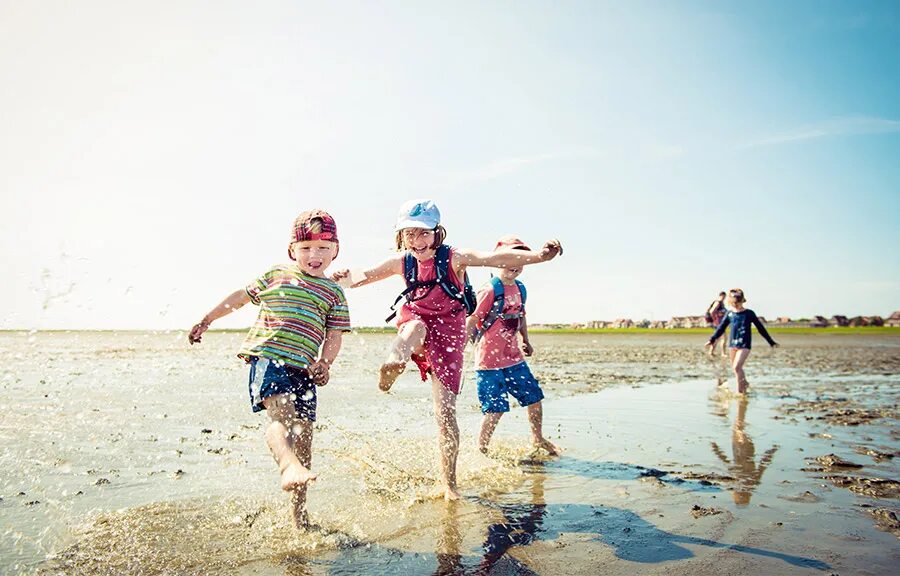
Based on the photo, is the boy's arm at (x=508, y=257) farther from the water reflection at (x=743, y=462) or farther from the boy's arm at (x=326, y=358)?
the water reflection at (x=743, y=462)

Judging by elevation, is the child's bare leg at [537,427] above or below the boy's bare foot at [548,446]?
above

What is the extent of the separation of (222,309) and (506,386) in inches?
128

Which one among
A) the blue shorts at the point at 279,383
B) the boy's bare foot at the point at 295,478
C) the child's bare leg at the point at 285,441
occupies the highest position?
the blue shorts at the point at 279,383

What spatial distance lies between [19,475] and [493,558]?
412 centimetres

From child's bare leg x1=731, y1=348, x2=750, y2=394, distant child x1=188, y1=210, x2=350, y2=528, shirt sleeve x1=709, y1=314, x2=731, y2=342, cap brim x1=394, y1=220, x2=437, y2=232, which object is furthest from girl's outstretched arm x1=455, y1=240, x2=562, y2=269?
shirt sleeve x1=709, y1=314, x2=731, y2=342

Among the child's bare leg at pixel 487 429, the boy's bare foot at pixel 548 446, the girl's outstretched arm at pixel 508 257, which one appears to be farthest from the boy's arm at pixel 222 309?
the boy's bare foot at pixel 548 446

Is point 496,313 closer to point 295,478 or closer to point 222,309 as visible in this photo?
point 222,309

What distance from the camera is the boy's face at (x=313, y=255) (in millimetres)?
4012

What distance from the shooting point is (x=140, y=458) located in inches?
232

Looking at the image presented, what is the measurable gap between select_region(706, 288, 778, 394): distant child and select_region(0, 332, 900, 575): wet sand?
1801mm

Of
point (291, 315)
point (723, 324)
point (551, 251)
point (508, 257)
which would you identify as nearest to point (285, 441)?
point (291, 315)

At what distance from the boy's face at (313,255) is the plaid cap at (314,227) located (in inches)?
1.3

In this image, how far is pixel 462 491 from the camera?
4930 mm

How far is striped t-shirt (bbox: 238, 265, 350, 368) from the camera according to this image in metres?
3.86
